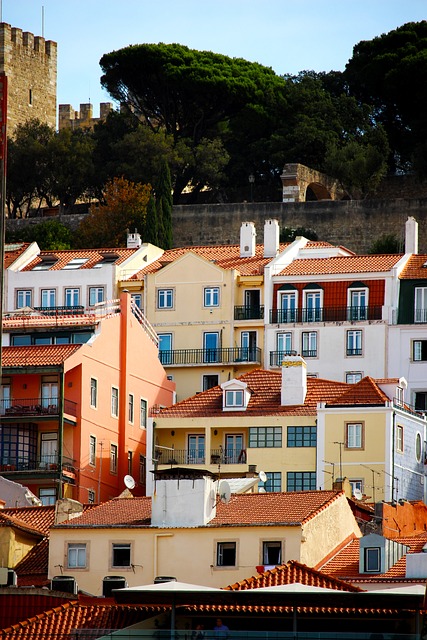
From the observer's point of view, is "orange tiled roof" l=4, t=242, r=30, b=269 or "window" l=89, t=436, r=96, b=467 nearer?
"window" l=89, t=436, r=96, b=467

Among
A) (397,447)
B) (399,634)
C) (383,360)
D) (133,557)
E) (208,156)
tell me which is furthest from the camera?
(208,156)

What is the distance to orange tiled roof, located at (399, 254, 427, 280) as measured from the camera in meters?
75.6

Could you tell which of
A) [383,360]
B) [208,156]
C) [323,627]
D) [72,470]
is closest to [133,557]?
[323,627]

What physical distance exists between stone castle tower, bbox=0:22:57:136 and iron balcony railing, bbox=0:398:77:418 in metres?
50.1

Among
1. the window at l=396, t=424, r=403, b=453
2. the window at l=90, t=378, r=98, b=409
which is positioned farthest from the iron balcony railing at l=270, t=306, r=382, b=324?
the window at l=396, t=424, r=403, b=453

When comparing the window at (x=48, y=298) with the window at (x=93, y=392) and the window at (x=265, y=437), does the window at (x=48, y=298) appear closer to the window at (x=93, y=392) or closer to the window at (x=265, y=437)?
the window at (x=93, y=392)

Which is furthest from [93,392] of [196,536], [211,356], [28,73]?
[28,73]

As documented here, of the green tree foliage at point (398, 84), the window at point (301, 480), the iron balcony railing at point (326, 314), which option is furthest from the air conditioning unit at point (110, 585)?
the green tree foliage at point (398, 84)

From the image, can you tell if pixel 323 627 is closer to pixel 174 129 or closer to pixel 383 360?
pixel 383 360

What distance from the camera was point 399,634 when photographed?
1373 inches

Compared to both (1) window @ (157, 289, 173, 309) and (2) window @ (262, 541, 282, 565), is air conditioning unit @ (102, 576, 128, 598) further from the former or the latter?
(1) window @ (157, 289, 173, 309)

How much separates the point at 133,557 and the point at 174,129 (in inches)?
2355

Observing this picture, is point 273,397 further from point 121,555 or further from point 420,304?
point 121,555

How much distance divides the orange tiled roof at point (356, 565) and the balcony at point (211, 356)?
27.6 meters
